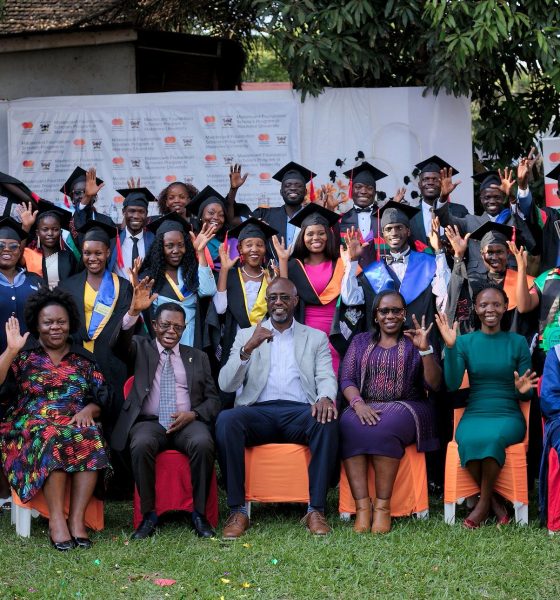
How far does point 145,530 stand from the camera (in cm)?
641

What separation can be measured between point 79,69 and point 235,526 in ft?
25.1

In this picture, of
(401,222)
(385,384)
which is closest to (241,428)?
(385,384)

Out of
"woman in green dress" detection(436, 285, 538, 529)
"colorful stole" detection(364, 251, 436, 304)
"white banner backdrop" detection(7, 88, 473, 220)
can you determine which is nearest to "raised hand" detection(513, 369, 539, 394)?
"woman in green dress" detection(436, 285, 538, 529)

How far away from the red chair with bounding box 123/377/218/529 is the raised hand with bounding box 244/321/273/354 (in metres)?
0.77

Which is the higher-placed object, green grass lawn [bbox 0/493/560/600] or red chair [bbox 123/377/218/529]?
red chair [bbox 123/377/218/529]

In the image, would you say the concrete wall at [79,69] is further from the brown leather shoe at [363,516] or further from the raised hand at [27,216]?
the brown leather shoe at [363,516]

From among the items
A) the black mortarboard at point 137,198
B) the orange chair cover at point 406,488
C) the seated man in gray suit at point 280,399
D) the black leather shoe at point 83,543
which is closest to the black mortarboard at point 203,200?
the black mortarboard at point 137,198

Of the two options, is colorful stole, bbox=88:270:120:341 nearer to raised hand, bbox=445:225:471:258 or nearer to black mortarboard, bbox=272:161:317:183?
black mortarboard, bbox=272:161:317:183

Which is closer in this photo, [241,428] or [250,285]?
[241,428]

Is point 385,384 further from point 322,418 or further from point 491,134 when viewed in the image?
point 491,134

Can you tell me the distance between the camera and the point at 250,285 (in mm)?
7633

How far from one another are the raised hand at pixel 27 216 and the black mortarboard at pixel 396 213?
2.57 m

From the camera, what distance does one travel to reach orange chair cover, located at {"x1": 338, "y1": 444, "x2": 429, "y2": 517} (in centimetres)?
669

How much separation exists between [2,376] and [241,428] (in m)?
1.46
